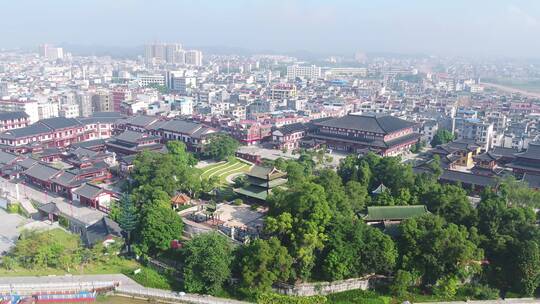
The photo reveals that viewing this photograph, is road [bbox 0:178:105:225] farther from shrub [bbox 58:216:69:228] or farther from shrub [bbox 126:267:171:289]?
shrub [bbox 126:267:171:289]

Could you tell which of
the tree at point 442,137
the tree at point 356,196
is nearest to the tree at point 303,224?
the tree at point 356,196

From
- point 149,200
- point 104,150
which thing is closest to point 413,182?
point 149,200

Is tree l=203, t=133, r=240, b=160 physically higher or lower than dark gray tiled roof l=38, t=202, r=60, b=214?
higher

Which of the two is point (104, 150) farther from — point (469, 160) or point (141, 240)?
point (469, 160)

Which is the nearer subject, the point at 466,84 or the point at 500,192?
the point at 500,192

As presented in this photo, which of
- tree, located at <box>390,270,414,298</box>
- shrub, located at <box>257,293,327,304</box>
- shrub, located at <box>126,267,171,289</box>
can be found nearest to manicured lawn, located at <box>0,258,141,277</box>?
shrub, located at <box>126,267,171,289</box>

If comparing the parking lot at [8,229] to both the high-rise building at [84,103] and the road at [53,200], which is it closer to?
the road at [53,200]

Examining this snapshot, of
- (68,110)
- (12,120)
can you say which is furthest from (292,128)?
(68,110)

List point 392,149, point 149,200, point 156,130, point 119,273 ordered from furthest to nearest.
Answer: point 156,130
point 392,149
point 149,200
point 119,273
